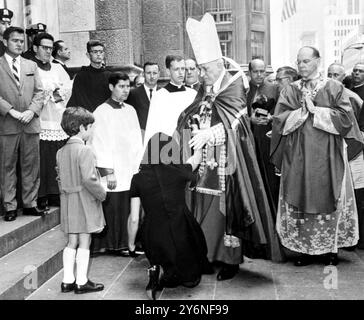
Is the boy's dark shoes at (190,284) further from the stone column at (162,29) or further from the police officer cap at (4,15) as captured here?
the stone column at (162,29)

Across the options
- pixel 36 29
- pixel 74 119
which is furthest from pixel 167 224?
pixel 36 29

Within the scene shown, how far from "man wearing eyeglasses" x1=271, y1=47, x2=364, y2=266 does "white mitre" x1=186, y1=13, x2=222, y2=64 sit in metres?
0.79

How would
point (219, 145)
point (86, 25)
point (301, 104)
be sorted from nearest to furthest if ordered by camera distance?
point (219, 145) → point (301, 104) → point (86, 25)

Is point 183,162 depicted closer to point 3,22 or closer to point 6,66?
point 6,66

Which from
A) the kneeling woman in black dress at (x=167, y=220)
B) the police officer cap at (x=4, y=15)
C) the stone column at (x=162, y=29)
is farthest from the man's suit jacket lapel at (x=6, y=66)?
the stone column at (x=162, y=29)

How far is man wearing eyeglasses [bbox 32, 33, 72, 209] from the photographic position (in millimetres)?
5078

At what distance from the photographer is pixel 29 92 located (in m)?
4.75

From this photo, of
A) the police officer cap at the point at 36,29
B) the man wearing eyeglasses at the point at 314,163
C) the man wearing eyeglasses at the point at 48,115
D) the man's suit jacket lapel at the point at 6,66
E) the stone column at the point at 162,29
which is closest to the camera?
the man wearing eyeglasses at the point at 314,163

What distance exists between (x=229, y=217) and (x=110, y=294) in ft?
3.53

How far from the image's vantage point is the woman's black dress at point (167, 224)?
3818 millimetres

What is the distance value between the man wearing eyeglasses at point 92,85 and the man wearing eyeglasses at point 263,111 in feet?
5.11

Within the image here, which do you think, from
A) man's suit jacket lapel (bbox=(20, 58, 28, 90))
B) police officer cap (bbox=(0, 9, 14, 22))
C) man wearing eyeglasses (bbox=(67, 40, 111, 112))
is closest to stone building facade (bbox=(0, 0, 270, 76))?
police officer cap (bbox=(0, 9, 14, 22))

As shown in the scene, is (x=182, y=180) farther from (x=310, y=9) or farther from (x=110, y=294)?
(x=310, y=9)

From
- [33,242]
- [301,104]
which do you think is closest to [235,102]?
[301,104]
